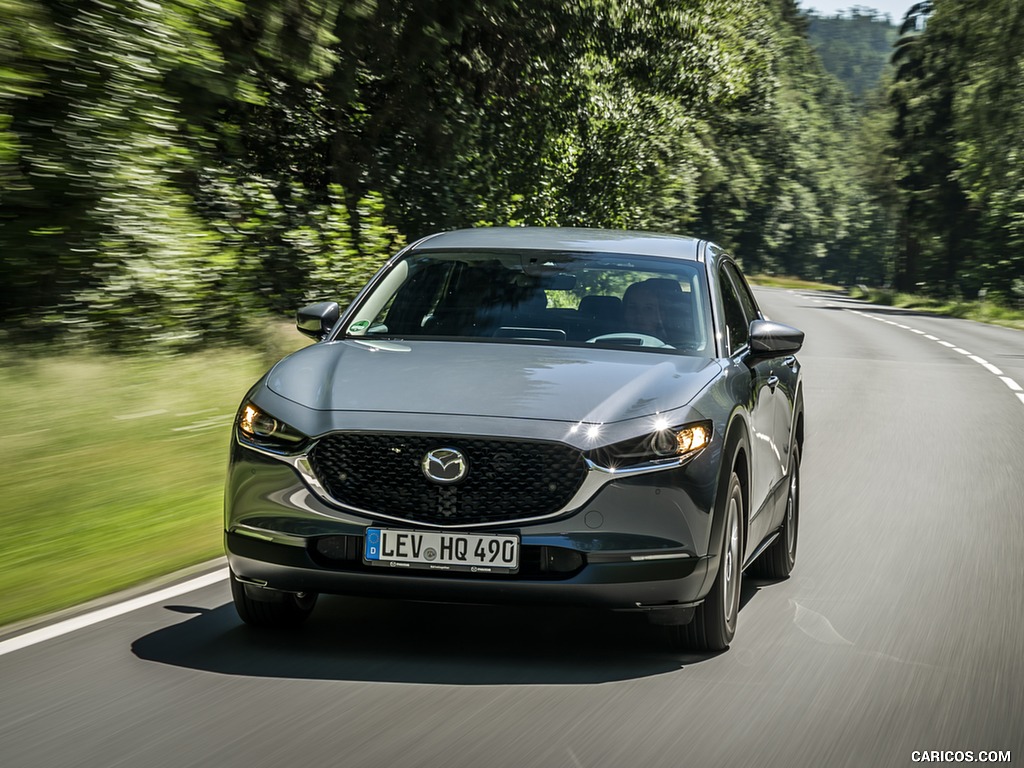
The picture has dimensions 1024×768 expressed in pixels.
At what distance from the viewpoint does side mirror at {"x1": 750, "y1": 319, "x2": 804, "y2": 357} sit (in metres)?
6.32

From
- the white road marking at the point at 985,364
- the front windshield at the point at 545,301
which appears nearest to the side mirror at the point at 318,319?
the front windshield at the point at 545,301

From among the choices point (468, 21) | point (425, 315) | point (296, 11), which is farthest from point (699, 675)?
point (468, 21)

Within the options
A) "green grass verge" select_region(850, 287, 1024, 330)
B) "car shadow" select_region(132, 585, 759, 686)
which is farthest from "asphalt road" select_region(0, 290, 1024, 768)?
"green grass verge" select_region(850, 287, 1024, 330)

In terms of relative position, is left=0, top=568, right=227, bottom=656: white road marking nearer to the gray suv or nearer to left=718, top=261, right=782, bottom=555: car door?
the gray suv

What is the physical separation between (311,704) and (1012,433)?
10.9 m

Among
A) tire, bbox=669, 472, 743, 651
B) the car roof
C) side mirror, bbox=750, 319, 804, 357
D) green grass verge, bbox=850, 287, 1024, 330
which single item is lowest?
green grass verge, bbox=850, 287, 1024, 330

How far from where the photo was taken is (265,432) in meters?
5.23

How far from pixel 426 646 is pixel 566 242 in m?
2.23

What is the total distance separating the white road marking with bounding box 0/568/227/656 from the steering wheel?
211 centimetres

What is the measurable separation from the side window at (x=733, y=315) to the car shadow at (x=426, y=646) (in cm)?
131

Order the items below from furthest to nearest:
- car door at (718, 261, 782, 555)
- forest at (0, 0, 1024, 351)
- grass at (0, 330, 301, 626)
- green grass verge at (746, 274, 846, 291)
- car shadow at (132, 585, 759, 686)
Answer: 1. green grass verge at (746, 274, 846, 291)
2. forest at (0, 0, 1024, 351)
3. grass at (0, 330, 301, 626)
4. car door at (718, 261, 782, 555)
5. car shadow at (132, 585, 759, 686)

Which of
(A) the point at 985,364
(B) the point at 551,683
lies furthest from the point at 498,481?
(A) the point at 985,364

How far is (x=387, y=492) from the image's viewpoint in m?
5.00

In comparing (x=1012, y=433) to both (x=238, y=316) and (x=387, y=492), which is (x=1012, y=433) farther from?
(x=387, y=492)
